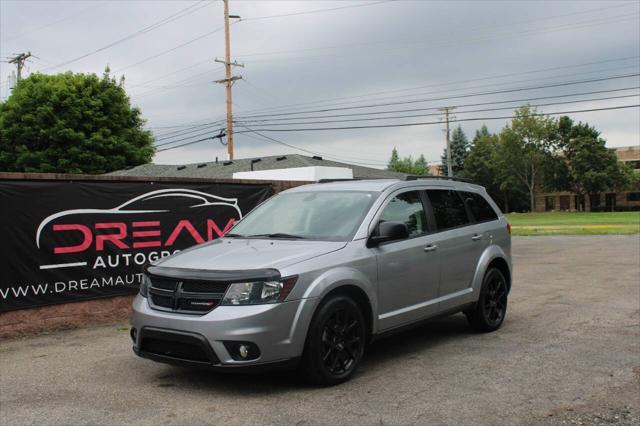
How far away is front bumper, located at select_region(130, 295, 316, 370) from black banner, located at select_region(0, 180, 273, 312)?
3.30 m

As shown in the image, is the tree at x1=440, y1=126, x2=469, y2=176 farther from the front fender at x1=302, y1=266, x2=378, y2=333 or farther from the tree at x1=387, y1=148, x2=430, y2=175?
the front fender at x1=302, y1=266, x2=378, y2=333

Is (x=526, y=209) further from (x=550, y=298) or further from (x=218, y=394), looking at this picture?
(x=218, y=394)

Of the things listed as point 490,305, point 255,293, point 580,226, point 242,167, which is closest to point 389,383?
point 255,293

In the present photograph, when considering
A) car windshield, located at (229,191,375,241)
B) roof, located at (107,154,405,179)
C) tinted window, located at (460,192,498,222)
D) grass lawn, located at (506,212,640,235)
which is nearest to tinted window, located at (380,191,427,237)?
car windshield, located at (229,191,375,241)

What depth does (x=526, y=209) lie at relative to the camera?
311 feet

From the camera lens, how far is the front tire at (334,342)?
196 inches

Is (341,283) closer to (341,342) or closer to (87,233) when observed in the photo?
(341,342)

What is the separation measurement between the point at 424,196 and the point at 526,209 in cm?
9343

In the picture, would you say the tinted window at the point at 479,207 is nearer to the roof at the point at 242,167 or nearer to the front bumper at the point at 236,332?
the front bumper at the point at 236,332

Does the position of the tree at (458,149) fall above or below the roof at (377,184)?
above

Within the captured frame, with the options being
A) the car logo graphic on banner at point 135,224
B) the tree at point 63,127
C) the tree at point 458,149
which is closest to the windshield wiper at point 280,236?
the car logo graphic on banner at point 135,224

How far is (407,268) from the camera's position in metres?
6.02

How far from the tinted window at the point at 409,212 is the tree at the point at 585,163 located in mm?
79300

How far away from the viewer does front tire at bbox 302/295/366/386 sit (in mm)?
4977
